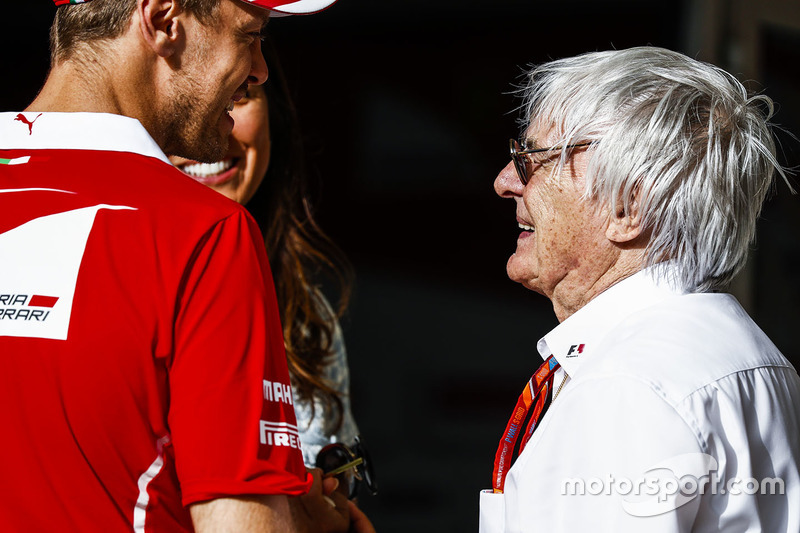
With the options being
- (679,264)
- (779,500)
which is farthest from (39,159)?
(779,500)

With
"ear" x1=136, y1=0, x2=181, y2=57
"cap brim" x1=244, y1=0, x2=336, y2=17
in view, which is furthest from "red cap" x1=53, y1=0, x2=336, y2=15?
"ear" x1=136, y1=0, x2=181, y2=57

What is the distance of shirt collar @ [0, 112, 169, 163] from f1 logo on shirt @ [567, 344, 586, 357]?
735 millimetres

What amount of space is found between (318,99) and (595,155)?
8.70 ft

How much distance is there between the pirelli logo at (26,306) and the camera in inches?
41.9

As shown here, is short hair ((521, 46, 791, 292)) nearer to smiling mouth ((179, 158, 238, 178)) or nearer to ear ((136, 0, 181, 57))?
ear ((136, 0, 181, 57))

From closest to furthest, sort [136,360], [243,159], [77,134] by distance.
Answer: [136,360] → [77,134] → [243,159]

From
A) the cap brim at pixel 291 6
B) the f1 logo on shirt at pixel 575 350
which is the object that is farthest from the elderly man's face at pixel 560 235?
the cap brim at pixel 291 6

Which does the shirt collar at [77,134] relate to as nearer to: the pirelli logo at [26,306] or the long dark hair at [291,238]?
the pirelli logo at [26,306]

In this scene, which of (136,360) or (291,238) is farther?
(291,238)

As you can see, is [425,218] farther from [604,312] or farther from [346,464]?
[604,312]

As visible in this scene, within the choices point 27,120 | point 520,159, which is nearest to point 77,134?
point 27,120

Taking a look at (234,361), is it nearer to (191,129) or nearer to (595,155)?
(191,129)

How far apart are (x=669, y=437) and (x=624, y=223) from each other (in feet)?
1.36

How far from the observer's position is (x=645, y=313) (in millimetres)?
1311
